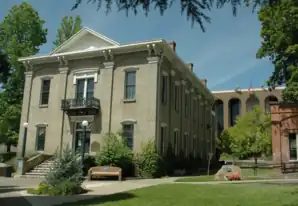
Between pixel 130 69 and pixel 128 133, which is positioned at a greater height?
pixel 130 69

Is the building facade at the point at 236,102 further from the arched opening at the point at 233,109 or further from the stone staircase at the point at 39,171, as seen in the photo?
the stone staircase at the point at 39,171

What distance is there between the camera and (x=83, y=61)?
27.8 metres

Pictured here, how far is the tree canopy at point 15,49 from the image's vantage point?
34.4 metres

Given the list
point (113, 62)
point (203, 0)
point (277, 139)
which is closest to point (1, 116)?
point (113, 62)

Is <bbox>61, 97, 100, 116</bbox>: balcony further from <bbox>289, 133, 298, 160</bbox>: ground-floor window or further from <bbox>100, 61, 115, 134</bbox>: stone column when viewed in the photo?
<bbox>289, 133, 298, 160</bbox>: ground-floor window

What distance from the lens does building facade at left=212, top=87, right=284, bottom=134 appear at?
6675 cm

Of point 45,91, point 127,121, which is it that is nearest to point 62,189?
point 127,121

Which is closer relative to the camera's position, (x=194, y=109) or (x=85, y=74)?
(x=85, y=74)

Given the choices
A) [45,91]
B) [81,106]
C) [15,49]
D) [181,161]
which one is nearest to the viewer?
[81,106]

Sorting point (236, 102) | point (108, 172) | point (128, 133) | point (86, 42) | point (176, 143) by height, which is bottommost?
point (108, 172)

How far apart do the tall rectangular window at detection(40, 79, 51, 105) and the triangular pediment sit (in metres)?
2.73

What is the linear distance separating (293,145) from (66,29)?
97.7ft

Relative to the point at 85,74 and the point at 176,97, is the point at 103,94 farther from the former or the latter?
the point at 176,97

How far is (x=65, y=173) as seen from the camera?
14039mm
